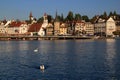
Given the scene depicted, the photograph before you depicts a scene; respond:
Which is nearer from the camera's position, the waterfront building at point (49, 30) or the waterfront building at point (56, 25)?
the waterfront building at point (56, 25)

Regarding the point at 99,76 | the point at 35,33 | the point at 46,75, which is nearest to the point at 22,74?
the point at 46,75

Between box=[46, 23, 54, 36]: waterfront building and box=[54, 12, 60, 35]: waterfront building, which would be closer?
box=[54, 12, 60, 35]: waterfront building

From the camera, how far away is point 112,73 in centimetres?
3775

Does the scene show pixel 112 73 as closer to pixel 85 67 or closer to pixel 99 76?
pixel 99 76

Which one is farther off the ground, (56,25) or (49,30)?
(56,25)

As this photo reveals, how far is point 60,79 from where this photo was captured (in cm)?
3425

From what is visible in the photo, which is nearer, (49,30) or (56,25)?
(56,25)

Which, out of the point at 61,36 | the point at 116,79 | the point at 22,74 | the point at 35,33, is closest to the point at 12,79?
the point at 22,74

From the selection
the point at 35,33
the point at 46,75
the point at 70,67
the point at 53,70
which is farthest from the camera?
the point at 35,33

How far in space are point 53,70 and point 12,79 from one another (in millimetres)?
7133

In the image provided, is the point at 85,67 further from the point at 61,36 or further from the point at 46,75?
the point at 61,36

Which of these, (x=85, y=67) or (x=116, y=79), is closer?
(x=116, y=79)

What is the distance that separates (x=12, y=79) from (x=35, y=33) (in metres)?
162

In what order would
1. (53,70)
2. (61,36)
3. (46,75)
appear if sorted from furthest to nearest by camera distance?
(61,36) → (53,70) → (46,75)
